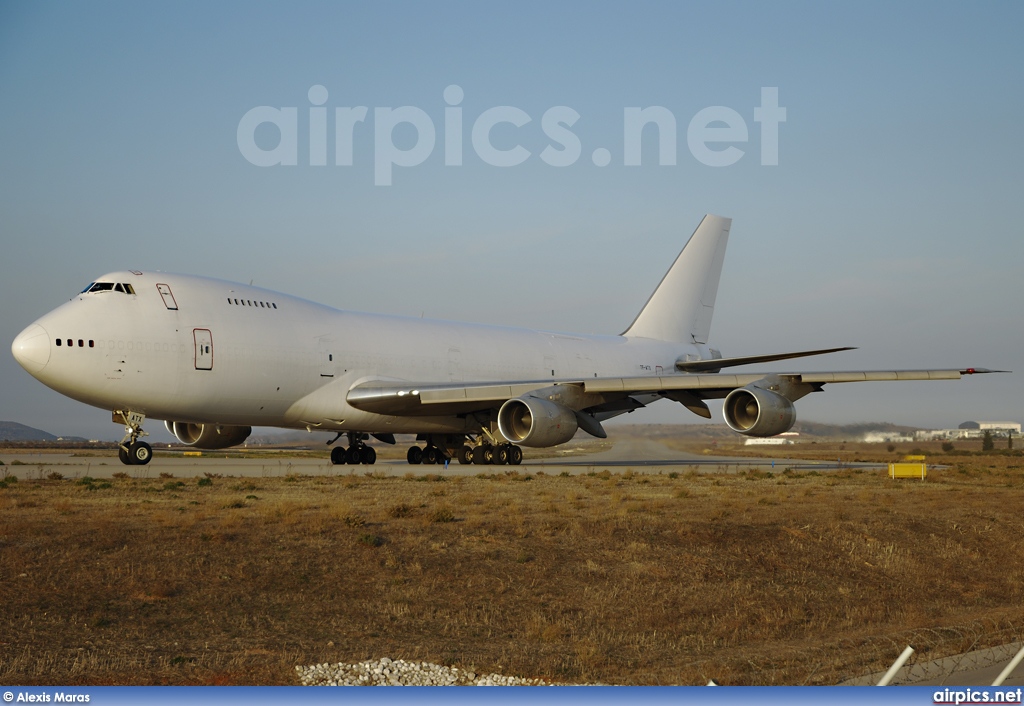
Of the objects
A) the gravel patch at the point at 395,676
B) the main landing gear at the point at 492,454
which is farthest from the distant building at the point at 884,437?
the gravel patch at the point at 395,676

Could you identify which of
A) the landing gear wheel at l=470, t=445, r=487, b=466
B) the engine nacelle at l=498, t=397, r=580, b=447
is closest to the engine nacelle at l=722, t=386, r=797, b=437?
the engine nacelle at l=498, t=397, r=580, b=447

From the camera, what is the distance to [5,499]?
16.9 m

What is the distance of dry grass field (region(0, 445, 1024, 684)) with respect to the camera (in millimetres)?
8508

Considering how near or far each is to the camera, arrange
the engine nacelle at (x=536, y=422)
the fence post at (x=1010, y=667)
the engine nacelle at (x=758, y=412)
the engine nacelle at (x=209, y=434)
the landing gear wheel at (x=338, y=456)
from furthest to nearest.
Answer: the landing gear wheel at (x=338, y=456) → the engine nacelle at (x=209, y=434) → the engine nacelle at (x=758, y=412) → the engine nacelle at (x=536, y=422) → the fence post at (x=1010, y=667)

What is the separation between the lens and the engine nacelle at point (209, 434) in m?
30.4

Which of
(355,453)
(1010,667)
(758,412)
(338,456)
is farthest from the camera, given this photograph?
(355,453)

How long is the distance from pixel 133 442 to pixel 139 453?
45cm

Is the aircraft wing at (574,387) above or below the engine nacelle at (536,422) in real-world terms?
above

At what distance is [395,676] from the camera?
7609 mm

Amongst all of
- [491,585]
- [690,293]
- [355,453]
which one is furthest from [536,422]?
[690,293]

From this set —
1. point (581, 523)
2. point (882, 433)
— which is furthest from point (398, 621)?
point (882, 433)

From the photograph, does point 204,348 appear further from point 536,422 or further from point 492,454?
point 492,454

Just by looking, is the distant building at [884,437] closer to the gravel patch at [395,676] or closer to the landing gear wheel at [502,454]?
the landing gear wheel at [502,454]

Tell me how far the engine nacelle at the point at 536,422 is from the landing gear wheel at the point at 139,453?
30.8 ft
